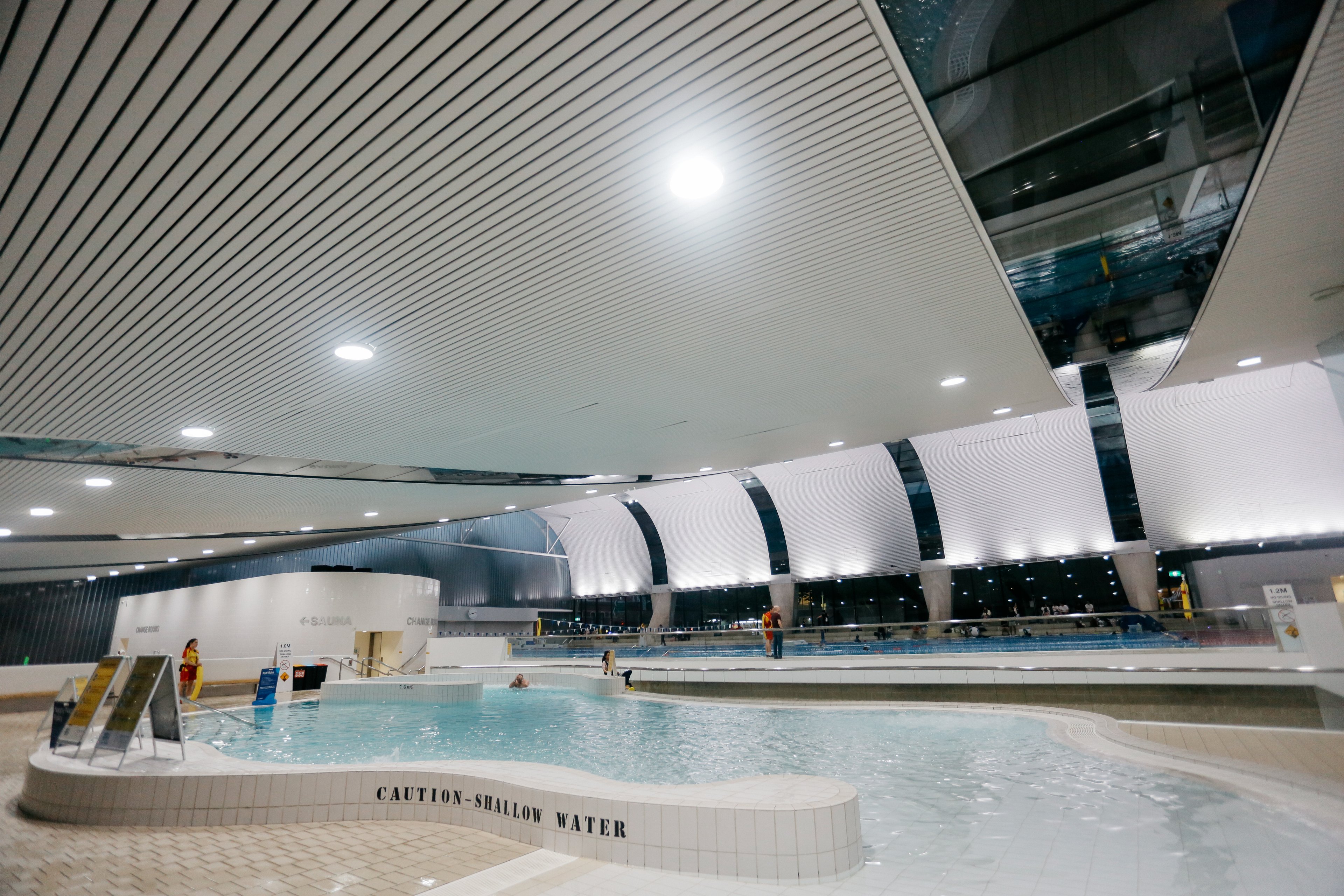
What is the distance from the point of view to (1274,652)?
923cm

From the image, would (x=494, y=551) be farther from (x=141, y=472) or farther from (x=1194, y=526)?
(x=1194, y=526)

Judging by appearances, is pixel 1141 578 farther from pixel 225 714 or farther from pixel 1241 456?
pixel 225 714

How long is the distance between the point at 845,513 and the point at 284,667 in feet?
64.7

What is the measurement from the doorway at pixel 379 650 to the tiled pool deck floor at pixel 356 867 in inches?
591

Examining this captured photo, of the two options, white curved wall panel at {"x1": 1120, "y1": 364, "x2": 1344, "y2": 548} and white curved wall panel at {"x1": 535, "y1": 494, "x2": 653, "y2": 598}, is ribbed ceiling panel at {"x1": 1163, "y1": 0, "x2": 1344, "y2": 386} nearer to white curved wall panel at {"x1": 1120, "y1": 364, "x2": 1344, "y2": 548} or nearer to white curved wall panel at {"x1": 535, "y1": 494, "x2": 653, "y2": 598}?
white curved wall panel at {"x1": 1120, "y1": 364, "x2": 1344, "y2": 548}

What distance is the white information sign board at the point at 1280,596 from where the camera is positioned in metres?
9.58

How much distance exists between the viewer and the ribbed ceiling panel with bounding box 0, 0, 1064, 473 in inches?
120

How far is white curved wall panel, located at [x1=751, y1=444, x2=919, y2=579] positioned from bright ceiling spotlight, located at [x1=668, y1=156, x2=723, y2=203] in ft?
68.7

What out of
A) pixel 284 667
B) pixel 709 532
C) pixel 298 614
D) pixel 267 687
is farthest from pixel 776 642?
pixel 298 614

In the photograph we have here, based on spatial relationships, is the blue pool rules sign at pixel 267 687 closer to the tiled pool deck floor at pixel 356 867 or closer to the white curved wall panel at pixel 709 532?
the tiled pool deck floor at pixel 356 867

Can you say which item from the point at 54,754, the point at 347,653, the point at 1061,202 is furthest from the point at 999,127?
the point at 347,653

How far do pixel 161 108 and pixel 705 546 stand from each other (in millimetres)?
28207

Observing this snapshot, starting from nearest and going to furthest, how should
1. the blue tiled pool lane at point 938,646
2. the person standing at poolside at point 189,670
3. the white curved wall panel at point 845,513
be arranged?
the blue tiled pool lane at point 938,646 < the person standing at poolside at point 189,670 < the white curved wall panel at point 845,513

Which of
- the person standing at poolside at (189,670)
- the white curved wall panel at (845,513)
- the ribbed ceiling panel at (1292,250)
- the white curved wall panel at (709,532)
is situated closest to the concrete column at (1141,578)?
the white curved wall panel at (845,513)
